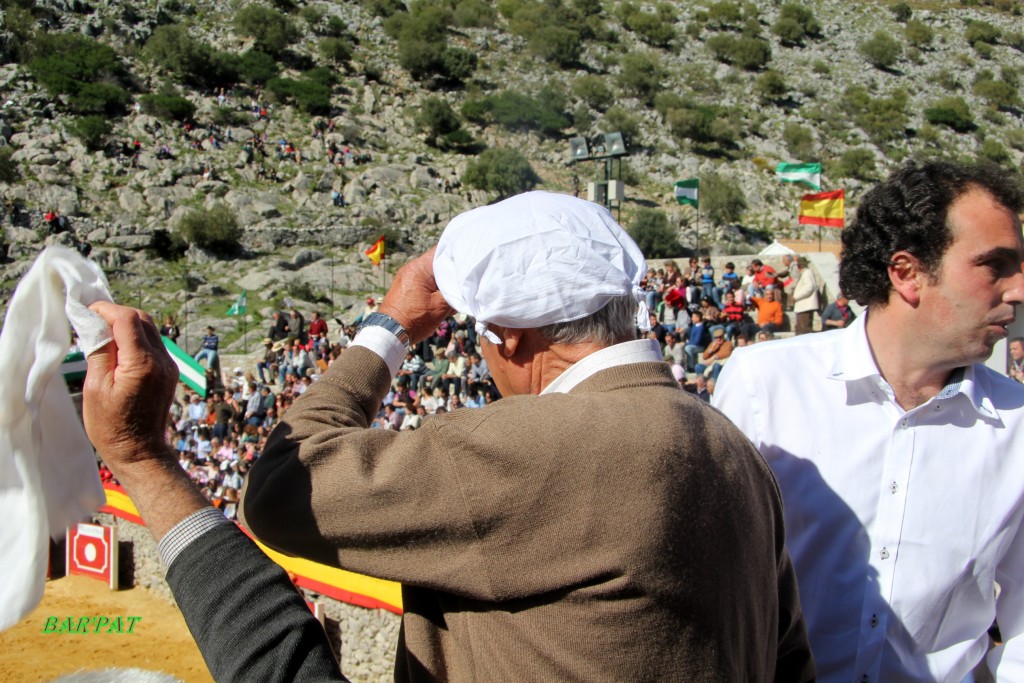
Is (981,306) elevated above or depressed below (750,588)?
above

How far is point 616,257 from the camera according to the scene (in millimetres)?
1226

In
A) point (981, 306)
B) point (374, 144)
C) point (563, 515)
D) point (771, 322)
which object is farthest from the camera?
point (374, 144)

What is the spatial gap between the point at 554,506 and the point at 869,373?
3.26 feet

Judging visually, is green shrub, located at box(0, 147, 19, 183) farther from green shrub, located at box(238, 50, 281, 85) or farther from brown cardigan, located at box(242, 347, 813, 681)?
brown cardigan, located at box(242, 347, 813, 681)

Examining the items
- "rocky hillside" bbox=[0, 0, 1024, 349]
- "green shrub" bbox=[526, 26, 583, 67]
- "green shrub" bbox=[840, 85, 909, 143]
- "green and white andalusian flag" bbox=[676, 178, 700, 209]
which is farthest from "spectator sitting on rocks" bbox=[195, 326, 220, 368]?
"green shrub" bbox=[526, 26, 583, 67]

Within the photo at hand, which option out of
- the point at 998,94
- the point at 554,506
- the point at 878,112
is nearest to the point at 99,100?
the point at 878,112

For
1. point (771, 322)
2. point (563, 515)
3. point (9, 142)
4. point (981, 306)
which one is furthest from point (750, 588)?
point (9, 142)

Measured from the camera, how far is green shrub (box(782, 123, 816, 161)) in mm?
42375

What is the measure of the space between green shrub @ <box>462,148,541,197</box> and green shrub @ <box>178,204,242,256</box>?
11.5 m

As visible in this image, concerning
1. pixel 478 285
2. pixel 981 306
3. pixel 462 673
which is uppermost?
pixel 478 285

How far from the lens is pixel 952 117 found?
44.6 m

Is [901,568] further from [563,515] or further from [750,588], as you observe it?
[563,515]

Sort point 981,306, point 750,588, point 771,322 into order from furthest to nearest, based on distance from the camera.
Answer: point 771,322
point 981,306
point 750,588

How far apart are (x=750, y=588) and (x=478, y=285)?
0.57 m
